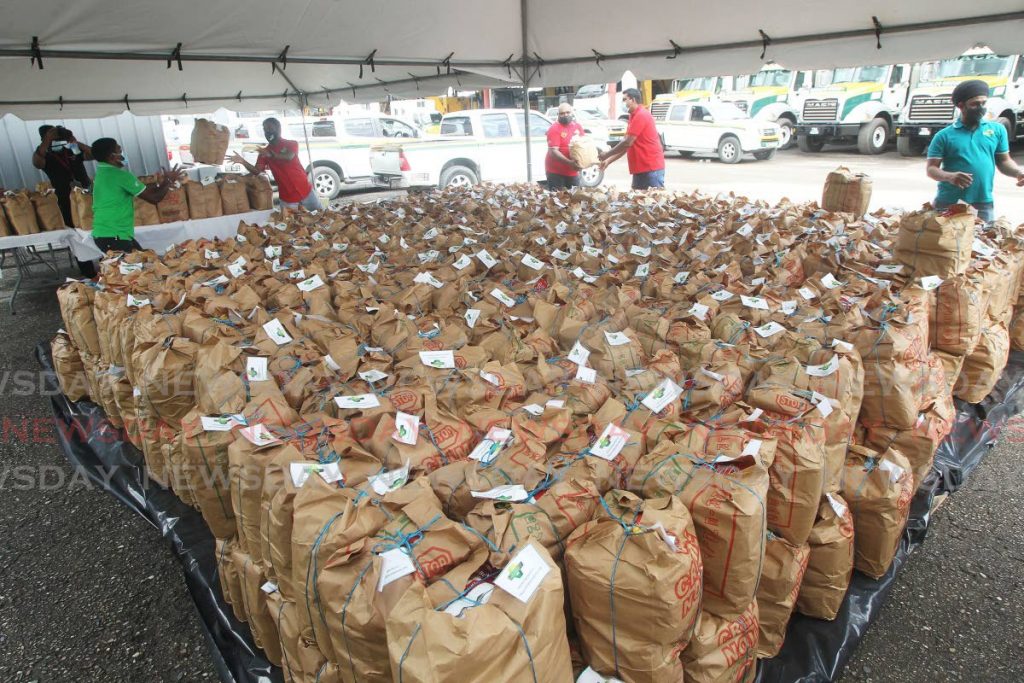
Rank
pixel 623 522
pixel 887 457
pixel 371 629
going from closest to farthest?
pixel 371 629 < pixel 623 522 < pixel 887 457

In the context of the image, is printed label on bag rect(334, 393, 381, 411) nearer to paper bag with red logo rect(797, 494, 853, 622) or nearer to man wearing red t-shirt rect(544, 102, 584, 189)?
paper bag with red logo rect(797, 494, 853, 622)

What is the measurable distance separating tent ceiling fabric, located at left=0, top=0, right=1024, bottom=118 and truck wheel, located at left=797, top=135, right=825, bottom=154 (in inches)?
479

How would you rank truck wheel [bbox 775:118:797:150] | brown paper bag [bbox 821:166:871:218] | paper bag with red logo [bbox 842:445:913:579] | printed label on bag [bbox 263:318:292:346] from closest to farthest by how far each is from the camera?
paper bag with red logo [bbox 842:445:913:579] < printed label on bag [bbox 263:318:292:346] < brown paper bag [bbox 821:166:871:218] < truck wheel [bbox 775:118:797:150]

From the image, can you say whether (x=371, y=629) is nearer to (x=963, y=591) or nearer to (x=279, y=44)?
(x=963, y=591)

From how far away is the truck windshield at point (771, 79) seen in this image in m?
16.5

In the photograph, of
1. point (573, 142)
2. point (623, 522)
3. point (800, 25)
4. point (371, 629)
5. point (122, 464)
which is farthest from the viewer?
point (573, 142)

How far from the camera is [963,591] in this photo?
7.32 ft

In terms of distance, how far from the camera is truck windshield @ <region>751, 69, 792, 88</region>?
16.5 meters

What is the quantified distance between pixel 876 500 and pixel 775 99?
17200mm

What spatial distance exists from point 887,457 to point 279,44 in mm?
5542

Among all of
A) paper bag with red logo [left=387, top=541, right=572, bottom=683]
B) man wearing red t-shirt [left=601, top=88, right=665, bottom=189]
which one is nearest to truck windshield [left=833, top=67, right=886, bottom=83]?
man wearing red t-shirt [left=601, top=88, right=665, bottom=189]

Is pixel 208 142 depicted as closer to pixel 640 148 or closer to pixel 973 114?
pixel 640 148

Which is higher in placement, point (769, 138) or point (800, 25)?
point (800, 25)

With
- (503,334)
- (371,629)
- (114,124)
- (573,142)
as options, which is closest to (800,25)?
(573,142)
